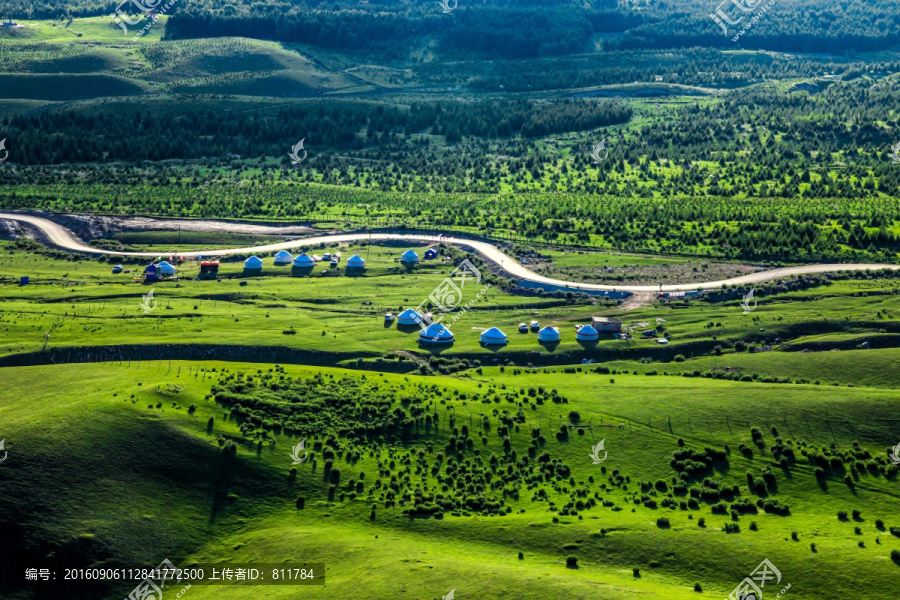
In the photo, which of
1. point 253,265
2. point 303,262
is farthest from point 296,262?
point 253,265

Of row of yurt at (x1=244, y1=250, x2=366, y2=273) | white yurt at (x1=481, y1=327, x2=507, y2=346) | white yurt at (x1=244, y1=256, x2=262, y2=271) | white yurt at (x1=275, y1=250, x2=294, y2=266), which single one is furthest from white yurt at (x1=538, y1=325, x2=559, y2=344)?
white yurt at (x1=244, y1=256, x2=262, y2=271)

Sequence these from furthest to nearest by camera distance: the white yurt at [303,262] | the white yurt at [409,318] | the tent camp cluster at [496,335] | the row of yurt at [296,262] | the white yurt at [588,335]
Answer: the white yurt at [303,262] → the row of yurt at [296,262] → the white yurt at [409,318] → the white yurt at [588,335] → the tent camp cluster at [496,335]

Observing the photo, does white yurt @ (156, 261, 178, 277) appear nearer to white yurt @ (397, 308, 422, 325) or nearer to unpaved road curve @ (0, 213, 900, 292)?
unpaved road curve @ (0, 213, 900, 292)

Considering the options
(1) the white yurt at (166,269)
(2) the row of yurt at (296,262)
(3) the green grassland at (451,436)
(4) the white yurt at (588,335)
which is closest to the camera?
(3) the green grassland at (451,436)

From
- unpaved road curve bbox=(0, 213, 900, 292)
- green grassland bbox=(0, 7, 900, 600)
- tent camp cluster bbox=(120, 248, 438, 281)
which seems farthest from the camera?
tent camp cluster bbox=(120, 248, 438, 281)

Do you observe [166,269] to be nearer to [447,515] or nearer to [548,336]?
[548,336]

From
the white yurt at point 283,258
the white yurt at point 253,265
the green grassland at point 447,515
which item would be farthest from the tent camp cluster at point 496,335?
the white yurt at point 283,258

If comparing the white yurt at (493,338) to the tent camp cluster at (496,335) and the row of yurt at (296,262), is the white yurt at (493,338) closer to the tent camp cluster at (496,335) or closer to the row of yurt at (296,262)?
the tent camp cluster at (496,335)
